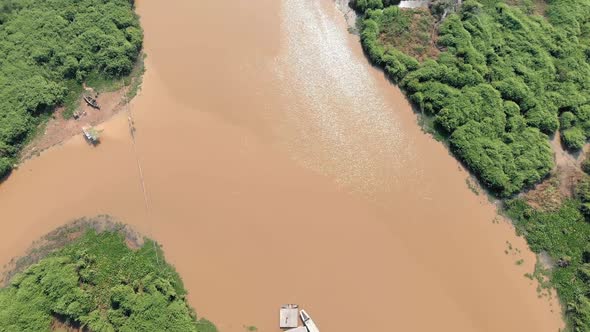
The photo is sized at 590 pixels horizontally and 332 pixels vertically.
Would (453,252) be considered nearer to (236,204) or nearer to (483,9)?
(236,204)

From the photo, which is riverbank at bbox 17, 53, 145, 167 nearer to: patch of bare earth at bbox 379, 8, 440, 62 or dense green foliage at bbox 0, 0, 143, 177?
dense green foliage at bbox 0, 0, 143, 177

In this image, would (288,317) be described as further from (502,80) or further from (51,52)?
(51,52)

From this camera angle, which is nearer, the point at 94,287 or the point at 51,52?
the point at 94,287

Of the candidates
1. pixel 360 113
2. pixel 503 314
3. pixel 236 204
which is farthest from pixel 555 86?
pixel 236 204

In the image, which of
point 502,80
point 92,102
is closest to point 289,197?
point 92,102

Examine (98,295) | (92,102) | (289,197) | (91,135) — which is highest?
(92,102)
